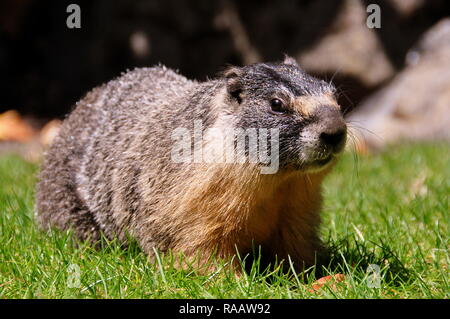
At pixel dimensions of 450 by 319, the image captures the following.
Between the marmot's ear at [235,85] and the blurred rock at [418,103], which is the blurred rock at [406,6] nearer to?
the blurred rock at [418,103]

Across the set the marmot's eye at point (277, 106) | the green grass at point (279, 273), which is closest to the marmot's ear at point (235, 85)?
the marmot's eye at point (277, 106)

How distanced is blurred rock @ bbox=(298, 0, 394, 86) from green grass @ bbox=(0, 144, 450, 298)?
402 cm

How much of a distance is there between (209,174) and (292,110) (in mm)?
581

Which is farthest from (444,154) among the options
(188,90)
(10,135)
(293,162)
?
(10,135)

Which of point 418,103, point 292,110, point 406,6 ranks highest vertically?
point 406,6

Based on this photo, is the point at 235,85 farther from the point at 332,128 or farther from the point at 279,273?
the point at 279,273

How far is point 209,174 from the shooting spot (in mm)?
3766

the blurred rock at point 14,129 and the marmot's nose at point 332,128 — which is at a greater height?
the marmot's nose at point 332,128

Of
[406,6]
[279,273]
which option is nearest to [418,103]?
[406,6]

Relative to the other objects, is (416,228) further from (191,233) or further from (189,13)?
(189,13)

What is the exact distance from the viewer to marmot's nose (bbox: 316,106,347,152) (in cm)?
348

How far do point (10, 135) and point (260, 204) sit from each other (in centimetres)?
768

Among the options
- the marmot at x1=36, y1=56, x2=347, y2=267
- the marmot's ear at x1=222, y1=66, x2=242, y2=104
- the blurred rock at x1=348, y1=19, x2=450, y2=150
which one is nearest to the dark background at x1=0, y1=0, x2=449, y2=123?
the blurred rock at x1=348, y1=19, x2=450, y2=150

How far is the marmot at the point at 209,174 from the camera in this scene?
362 centimetres
